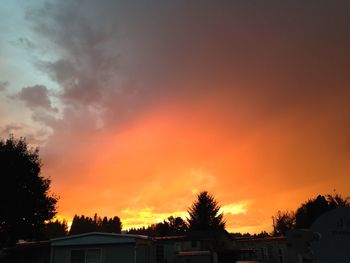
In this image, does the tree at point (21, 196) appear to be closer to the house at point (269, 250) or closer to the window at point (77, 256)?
the window at point (77, 256)

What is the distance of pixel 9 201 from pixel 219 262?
1948 centimetres

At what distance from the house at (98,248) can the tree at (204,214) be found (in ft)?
183

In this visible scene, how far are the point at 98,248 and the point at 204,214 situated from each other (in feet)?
192

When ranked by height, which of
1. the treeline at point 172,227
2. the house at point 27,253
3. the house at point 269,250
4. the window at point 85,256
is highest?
the treeline at point 172,227

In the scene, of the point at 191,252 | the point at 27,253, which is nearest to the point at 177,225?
the point at 191,252

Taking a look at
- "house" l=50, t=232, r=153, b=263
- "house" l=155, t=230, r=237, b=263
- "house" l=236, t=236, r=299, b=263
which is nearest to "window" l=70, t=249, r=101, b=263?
"house" l=50, t=232, r=153, b=263

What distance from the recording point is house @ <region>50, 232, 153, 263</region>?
27.5m

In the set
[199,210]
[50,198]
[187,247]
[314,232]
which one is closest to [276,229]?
[199,210]

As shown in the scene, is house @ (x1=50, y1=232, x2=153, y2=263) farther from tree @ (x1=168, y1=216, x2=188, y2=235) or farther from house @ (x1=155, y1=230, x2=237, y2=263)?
tree @ (x1=168, y1=216, x2=188, y2=235)

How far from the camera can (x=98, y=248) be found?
27938 mm

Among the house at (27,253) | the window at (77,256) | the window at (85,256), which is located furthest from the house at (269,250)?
the window at (77,256)

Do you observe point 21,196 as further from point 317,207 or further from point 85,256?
point 317,207

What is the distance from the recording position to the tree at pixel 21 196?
3306 centimetres

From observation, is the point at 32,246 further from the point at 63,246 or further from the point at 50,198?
the point at 63,246
